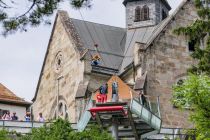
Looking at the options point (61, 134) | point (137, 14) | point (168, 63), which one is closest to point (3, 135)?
point (61, 134)

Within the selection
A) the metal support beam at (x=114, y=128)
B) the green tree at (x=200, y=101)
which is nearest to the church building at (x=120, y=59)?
the metal support beam at (x=114, y=128)

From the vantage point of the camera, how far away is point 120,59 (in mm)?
53469

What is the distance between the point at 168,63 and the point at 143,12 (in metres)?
9.51

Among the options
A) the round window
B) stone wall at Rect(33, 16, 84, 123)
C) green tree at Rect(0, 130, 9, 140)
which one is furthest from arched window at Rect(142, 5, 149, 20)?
green tree at Rect(0, 130, 9, 140)

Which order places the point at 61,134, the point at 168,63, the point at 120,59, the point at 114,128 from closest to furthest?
the point at 61,134, the point at 114,128, the point at 168,63, the point at 120,59

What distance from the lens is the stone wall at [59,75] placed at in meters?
52.0

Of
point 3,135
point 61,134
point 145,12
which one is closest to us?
point 3,135

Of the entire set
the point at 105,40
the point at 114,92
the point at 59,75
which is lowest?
the point at 114,92

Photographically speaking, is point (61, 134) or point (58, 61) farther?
point (58, 61)

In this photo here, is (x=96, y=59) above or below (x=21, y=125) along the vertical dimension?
above

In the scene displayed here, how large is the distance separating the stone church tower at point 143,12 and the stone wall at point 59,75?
17.2 ft

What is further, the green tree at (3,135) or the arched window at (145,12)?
the arched window at (145,12)

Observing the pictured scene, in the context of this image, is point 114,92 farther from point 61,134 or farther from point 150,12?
point 150,12

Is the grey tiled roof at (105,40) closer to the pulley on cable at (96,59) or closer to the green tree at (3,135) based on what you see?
the pulley on cable at (96,59)
